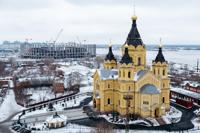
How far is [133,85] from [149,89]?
178 centimetres

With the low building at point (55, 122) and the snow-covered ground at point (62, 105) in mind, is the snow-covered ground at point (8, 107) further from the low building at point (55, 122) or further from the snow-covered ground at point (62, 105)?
the low building at point (55, 122)

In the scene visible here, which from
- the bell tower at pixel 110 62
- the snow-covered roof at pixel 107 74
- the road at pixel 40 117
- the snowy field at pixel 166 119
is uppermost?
the bell tower at pixel 110 62

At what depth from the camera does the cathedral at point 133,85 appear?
33.2m

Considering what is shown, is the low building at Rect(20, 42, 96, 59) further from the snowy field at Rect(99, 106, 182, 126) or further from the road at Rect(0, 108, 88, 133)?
the snowy field at Rect(99, 106, 182, 126)

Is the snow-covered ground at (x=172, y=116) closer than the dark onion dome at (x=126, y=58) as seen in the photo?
Yes

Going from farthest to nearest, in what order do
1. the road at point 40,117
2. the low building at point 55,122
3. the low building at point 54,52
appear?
the low building at point 54,52
the road at point 40,117
the low building at point 55,122

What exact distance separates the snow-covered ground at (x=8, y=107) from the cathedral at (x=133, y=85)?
995 cm

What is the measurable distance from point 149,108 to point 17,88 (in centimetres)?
2500

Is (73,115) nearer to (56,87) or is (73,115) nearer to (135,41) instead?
(135,41)

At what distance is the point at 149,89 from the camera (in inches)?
1297

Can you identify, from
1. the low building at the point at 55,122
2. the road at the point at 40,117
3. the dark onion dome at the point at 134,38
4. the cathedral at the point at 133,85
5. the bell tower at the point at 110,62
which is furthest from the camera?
the bell tower at the point at 110,62

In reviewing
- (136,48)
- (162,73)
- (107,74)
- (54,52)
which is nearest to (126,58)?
(136,48)

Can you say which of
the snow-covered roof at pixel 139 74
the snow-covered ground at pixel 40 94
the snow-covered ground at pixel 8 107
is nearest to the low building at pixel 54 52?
the snow-covered ground at pixel 40 94

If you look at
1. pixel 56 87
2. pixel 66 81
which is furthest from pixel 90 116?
pixel 66 81
